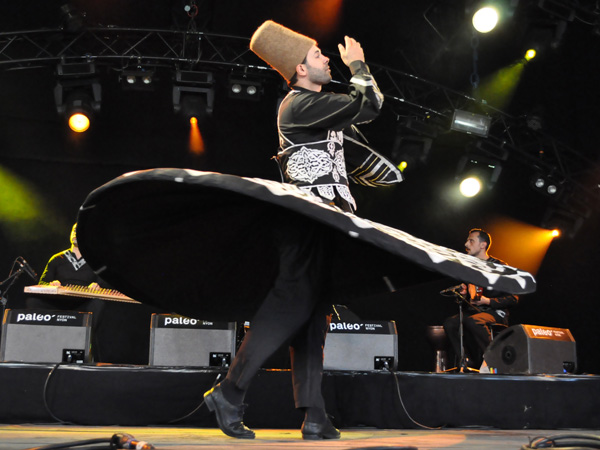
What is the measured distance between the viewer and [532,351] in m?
5.06

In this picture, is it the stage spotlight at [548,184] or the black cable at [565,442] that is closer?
the black cable at [565,442]

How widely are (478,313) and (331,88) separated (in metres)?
2.92

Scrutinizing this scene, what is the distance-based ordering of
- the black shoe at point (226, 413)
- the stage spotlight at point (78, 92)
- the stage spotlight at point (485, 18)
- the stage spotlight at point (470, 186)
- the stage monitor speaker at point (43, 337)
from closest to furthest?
the black shoe at point (226, 413) < the stage monitor speaker at point (43, 337) < the stage spotlight at point (485, 18) < the stage spotlight at point (78, 92) < the stage spotlight at point (470, 186)

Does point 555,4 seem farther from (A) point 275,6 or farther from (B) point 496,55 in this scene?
(A) point 275,6

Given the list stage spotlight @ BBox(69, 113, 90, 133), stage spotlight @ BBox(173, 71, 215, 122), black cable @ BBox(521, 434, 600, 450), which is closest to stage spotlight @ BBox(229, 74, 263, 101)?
stage spotlight @ BBox(173, 71, 215, 122)

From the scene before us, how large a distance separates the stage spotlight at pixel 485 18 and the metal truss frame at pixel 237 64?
2.86 feet

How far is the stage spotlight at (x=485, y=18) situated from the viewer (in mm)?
6348

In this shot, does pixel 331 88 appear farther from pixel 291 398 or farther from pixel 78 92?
pixel 291 398

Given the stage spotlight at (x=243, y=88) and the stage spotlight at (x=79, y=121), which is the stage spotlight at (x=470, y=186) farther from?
the stage spotlight at (x=79, y=121)

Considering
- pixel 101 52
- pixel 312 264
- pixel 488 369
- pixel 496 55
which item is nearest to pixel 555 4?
pixel 496 55

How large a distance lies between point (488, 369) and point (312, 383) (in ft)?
11.6

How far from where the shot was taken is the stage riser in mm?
3373

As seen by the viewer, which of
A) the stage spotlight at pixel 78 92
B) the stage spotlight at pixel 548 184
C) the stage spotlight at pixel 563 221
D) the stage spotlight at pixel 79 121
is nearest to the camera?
the stage spotlight at pixel 78 92

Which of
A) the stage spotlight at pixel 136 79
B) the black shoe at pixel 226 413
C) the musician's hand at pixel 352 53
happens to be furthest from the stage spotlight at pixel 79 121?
the black shoe at pixel 226 413
